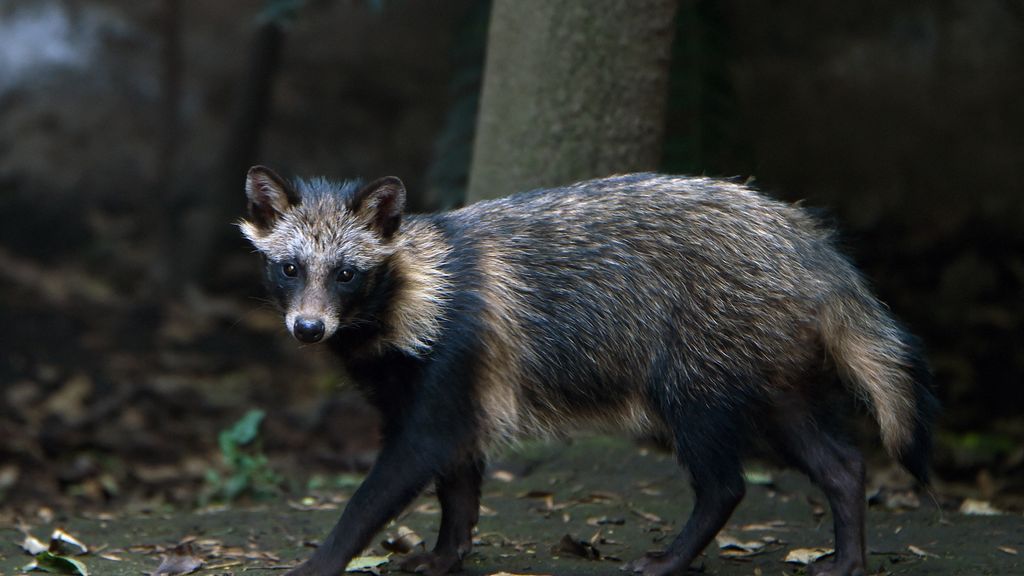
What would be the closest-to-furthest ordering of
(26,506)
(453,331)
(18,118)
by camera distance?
(453,331) → (26,506) → (18,118)

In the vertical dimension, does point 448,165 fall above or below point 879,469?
above

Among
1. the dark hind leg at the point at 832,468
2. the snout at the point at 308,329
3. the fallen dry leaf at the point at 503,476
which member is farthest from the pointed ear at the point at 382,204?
the fallen dry leaf at the point at 503,476

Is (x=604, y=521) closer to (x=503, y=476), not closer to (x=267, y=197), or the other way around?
(x=503, y=476)

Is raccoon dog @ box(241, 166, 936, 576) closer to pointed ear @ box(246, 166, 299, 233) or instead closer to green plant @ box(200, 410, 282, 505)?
pointed ear @ box(246, 166, 299, 233)

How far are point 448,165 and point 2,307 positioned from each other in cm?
454

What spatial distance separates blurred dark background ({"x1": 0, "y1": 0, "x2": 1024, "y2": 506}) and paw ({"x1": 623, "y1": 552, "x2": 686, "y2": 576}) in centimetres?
232

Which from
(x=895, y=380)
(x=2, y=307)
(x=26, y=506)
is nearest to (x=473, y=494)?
(x=895, y=380)

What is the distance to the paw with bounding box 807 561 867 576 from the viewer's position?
512cm

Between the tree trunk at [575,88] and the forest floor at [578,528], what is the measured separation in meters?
1.53

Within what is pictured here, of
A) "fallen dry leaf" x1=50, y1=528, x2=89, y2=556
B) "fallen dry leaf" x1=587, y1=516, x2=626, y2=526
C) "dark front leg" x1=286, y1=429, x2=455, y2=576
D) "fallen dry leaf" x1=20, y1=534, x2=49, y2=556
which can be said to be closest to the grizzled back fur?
"dark front leg" x1=286, y1=429, x2=455, y2=576

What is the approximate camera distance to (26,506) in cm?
761

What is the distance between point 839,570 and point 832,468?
40cm

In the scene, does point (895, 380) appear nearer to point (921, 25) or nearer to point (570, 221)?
point (570, 221)

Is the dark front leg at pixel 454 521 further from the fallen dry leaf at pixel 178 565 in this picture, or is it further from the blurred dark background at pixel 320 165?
the blurred dark background at pixel 320 165
